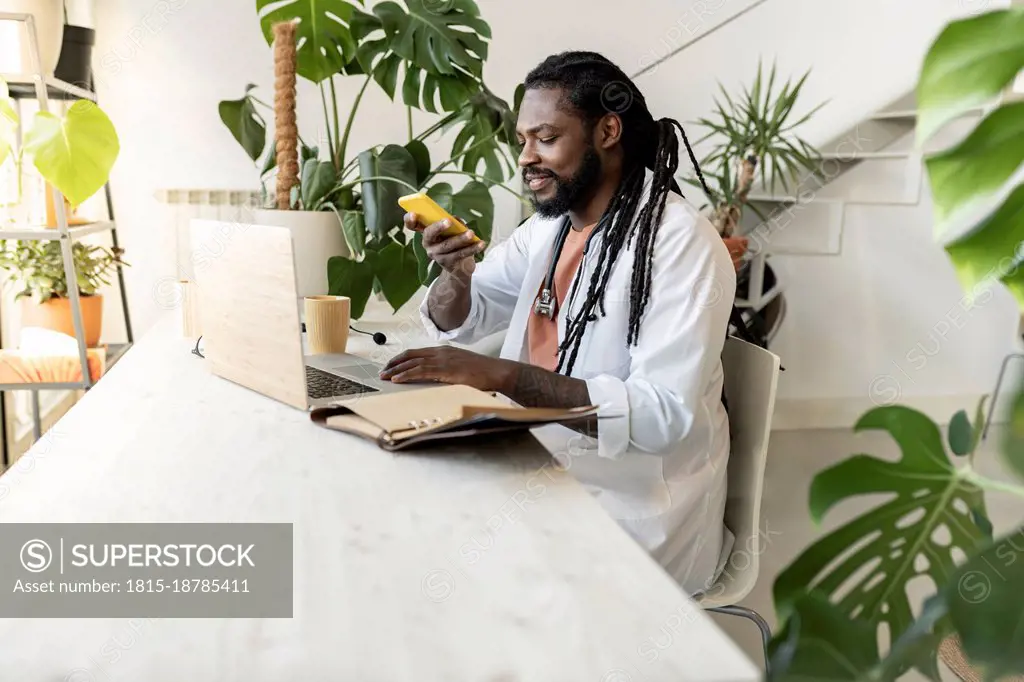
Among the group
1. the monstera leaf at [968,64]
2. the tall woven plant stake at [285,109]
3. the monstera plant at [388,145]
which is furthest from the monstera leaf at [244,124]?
the monstera leaf at [968,64]

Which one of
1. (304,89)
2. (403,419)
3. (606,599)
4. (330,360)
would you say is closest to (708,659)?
(606,599)

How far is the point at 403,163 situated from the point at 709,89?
6.98 ft

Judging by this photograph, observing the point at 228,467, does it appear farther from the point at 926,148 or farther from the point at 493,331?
the point at 926,148

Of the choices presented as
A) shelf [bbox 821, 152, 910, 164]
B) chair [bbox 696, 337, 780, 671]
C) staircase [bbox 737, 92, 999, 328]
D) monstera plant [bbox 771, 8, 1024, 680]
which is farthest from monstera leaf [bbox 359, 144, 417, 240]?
shelf [bbox 821, 152, 910, 164]

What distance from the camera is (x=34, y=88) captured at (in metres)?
2.37

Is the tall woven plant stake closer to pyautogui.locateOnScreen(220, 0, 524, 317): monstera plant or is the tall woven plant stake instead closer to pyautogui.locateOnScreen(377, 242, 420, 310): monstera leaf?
pyautogui.locateOnScreen(220, 0, 524, 317): monstera plant

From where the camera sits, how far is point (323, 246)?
6.19 ft

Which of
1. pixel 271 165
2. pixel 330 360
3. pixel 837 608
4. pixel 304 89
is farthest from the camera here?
pixel 304 89

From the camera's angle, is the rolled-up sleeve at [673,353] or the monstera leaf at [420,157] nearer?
the rolled-up sleeve at [673,353]

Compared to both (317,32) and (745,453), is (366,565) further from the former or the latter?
(317,32)

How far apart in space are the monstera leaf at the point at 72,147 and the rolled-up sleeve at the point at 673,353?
111cm

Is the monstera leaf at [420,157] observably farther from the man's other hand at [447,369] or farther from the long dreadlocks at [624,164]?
the man's other hand at [447,369]

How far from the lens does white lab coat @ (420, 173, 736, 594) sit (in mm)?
1267

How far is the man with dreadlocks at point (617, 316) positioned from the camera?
1289 millimetres
